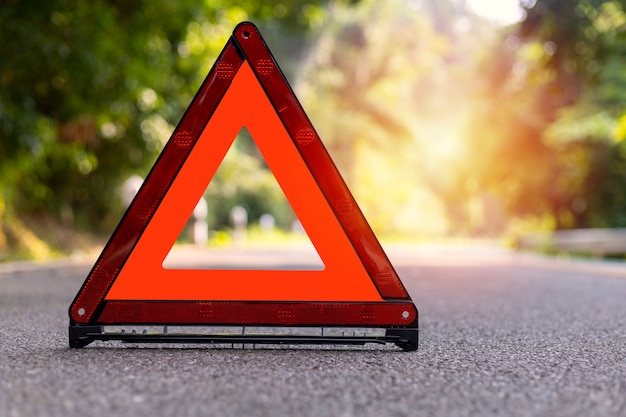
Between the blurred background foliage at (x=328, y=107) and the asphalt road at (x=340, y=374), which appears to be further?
the blurred background foliage at (x=328, y=107)

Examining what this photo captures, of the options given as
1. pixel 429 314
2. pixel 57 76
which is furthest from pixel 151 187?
pixel 57 76

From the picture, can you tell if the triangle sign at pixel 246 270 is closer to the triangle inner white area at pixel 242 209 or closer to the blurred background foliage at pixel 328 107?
the blurred background foliage at pixel 328 107

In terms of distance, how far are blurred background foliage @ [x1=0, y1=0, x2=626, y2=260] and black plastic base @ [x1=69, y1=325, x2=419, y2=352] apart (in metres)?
8.50

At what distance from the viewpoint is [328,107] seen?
158ft

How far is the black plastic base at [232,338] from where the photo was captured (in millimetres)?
4910

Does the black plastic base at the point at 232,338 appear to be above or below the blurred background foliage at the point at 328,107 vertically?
below

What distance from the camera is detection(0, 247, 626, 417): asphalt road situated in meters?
3.54

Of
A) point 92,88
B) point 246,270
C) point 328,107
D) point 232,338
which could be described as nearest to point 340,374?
point 232,338

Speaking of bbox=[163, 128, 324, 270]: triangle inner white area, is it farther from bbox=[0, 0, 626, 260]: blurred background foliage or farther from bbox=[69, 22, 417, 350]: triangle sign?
bbox=[69, 22, 417, 350]: triangle sign

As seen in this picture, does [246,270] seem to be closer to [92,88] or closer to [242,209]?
[92,88]

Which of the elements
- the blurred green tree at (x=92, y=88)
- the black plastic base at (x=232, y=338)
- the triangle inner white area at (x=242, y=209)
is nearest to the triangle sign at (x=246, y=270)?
the black plastic base at (x=232, y=338)

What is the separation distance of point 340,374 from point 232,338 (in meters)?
0.84

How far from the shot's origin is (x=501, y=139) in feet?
93.8

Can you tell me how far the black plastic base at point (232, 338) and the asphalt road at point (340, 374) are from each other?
70mm
